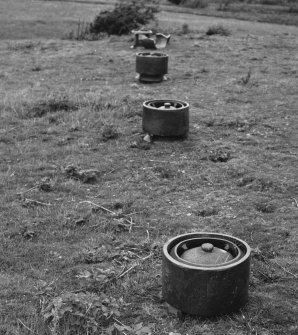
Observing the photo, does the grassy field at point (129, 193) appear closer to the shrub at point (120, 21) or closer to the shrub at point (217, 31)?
the shrub at point (217, 31)

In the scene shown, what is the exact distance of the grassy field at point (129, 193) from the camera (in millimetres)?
3691

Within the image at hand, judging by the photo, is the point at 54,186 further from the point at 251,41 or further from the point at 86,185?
the point at 251,41

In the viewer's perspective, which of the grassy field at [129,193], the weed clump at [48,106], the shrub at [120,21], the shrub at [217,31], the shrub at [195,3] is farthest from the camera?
the shrub at [195,3]

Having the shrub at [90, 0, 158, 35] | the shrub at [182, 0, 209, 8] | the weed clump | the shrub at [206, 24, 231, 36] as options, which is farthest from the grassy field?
the shrub at [182, 0, 209, 8]

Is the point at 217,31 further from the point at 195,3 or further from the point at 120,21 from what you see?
the point at 195,3

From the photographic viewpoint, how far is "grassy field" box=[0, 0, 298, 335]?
369cm

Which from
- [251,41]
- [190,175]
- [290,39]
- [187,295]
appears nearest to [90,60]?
[251,41]

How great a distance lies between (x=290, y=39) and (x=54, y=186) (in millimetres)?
13909

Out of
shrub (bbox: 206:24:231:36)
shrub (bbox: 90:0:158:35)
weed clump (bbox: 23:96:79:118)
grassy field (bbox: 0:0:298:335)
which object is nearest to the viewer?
grassy field (bbox: 0:0:298:335)

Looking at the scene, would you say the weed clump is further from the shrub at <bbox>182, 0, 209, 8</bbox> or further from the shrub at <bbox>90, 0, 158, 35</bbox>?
the shrub at <bbox>182, 0, 209, 8</bbox>

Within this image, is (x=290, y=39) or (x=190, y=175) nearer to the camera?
(x=190, y=175)

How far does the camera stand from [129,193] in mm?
5773

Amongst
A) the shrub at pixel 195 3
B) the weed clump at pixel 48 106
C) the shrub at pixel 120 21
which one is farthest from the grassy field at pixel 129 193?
the shrub at pixel 195 3

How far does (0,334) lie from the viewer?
3475 mm
